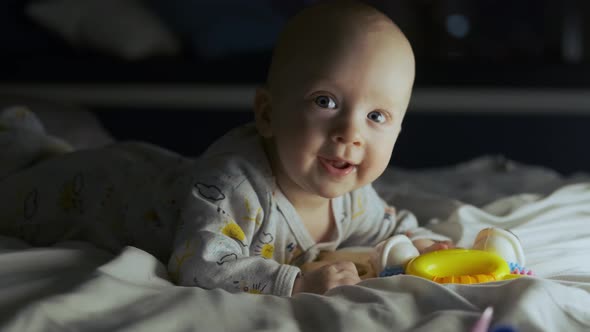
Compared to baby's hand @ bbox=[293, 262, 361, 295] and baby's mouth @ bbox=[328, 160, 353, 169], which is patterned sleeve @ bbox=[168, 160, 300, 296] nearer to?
baby's hand @ bbox=[293, 262, 361, 295]

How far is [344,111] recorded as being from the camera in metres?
1.06

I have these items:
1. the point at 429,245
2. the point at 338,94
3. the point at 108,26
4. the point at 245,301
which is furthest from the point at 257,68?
the point at 245,301

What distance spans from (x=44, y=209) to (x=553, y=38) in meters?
2.49

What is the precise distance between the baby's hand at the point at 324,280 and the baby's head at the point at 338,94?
0.13 m

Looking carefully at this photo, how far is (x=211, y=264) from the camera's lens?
1.02 metres

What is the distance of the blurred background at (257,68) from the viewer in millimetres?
2811

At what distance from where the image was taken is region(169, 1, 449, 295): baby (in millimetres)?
1028

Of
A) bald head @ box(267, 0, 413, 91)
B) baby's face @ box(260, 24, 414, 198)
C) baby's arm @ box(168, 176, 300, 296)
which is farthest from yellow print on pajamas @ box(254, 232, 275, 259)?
bald head @ box(267, 0, 413, 91)

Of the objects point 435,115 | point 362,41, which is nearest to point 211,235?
point 362,41

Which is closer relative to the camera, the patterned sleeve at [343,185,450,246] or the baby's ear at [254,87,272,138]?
the baby's ear at [254,87,272,138]

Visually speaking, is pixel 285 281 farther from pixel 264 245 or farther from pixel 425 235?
pixel 425 235

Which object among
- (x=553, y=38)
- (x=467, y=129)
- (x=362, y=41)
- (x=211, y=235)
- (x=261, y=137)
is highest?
(x=553, y=38)

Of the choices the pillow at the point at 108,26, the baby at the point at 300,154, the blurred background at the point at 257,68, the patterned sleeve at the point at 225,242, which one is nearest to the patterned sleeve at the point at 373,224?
the baby at the point at 300,154

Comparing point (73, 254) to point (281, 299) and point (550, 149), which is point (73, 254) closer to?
point (281, 299)
